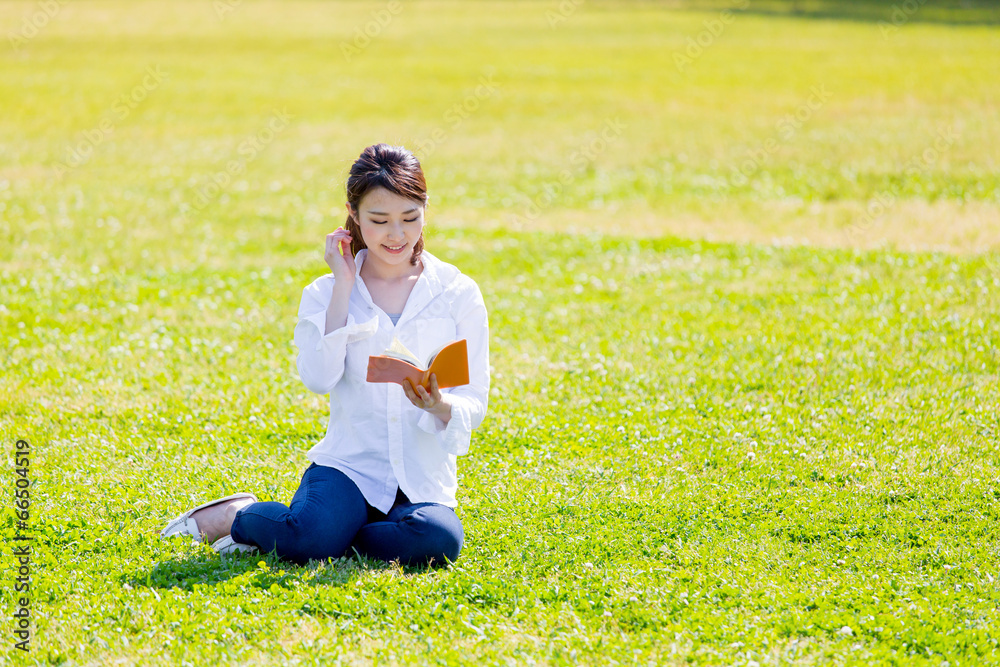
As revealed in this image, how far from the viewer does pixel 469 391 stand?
5152 millimetres

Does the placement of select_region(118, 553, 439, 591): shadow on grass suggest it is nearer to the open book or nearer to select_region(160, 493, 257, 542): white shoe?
select_region(160, 493, 257, 542): white shoe

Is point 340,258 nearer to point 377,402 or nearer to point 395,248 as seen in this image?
point 395,248

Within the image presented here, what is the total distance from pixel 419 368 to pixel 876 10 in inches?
1990

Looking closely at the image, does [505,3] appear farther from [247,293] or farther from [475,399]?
[475,399]

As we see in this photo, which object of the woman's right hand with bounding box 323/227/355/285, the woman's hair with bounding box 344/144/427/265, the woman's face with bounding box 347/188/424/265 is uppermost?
the woman's hair with bounding box 344/144/427/265

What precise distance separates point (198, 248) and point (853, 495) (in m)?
9.23

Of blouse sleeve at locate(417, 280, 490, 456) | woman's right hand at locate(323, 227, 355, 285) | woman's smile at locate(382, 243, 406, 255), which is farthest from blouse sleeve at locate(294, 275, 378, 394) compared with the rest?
blouse sleeve at locate(417, 280, 490, 456)

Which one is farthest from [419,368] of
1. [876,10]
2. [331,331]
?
[876,10]

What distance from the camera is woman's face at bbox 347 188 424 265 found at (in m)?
5.09

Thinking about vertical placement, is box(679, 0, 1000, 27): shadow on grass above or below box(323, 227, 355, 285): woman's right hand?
above

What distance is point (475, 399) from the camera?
202 inches

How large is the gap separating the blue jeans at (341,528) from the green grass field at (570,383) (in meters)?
0.12

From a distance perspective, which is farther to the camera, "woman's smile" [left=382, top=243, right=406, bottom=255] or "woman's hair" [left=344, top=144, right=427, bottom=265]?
"woman's smile" [left=382, top=243, right=406, bottom=255]

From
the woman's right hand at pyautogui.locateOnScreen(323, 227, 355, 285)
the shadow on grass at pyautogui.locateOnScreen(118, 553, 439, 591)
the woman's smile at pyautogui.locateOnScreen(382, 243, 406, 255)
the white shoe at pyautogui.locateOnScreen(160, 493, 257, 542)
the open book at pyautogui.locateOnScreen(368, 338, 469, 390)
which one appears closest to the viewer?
the open book at pyautogui.locateOnScreen(368, 338, 469, 390)
